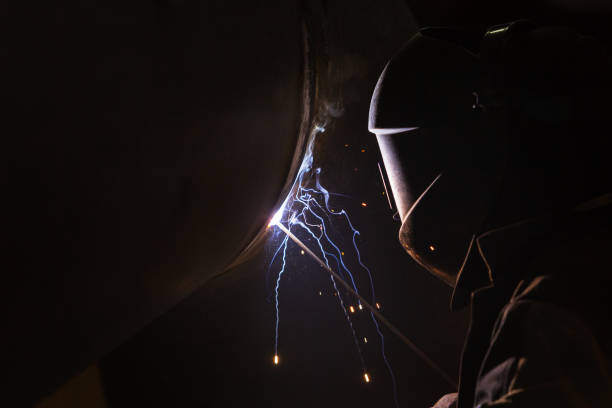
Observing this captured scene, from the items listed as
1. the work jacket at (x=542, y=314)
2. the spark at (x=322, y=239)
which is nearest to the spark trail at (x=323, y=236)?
the spark at (x=322, y=239)

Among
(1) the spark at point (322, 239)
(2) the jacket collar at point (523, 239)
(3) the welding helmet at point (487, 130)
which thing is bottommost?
(1) the spark at point (322, 239)

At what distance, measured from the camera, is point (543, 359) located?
0.73 metres

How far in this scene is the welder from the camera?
0.75 metres

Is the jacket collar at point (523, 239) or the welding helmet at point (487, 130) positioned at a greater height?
the welding helmet at point (487, 130)

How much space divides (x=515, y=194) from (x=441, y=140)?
221 mm

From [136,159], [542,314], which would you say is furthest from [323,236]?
[136,159]

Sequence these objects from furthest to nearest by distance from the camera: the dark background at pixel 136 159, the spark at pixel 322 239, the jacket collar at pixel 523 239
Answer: the spark at pixel 322 239, the jacket collar at pixel 523 239, the dark background at pixel 136 159

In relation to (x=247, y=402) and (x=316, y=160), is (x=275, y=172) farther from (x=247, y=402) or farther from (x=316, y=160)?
(x=247, y=402)

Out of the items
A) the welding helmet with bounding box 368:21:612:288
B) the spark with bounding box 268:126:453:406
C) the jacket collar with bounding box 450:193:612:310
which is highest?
the welding helmet with bounding box 368:21:612:288

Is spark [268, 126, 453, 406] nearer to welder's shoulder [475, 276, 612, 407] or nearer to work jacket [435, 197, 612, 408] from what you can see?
work jacket [435, 197, 612, 408]

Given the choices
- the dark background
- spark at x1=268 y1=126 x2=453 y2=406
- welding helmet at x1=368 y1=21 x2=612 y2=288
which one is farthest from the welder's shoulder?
spark at x1=268 y1=126 x2=453 y2=406

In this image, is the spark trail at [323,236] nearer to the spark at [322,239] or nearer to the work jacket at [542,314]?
the spark at [322,239]

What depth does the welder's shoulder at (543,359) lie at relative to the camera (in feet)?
2.30

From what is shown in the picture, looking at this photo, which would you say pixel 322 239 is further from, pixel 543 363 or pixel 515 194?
pixel 543 363
